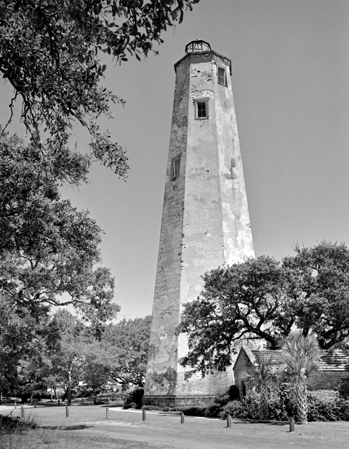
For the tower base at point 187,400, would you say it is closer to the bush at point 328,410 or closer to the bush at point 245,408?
the bush at point 245,408

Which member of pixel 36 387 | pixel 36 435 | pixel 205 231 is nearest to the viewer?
pixel 36 435

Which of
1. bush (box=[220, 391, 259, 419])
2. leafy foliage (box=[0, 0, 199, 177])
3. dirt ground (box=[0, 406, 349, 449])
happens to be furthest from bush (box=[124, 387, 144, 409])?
leafy foliage (box=[0, 0, 199, 177])

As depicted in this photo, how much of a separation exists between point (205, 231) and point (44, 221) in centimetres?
2070

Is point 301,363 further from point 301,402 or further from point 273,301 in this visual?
point 273,301

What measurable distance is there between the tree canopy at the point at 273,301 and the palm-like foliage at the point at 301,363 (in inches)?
171

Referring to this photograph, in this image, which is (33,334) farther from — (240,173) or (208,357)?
(240,173)

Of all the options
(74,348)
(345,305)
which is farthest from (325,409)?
(74,348)

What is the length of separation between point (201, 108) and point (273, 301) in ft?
54.9

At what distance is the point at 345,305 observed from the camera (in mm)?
25922

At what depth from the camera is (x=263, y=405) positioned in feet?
75.9

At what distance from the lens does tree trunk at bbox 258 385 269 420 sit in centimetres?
2298

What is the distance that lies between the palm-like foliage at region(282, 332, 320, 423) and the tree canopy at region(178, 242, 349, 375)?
4337 millimetres

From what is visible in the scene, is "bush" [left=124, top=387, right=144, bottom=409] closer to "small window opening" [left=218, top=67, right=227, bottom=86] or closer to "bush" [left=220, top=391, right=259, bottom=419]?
"bush" [left=220, top=391, right=259, bottom=419]

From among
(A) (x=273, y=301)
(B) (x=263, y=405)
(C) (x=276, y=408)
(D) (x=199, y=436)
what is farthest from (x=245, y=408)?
(D) (x=199, y=436)
